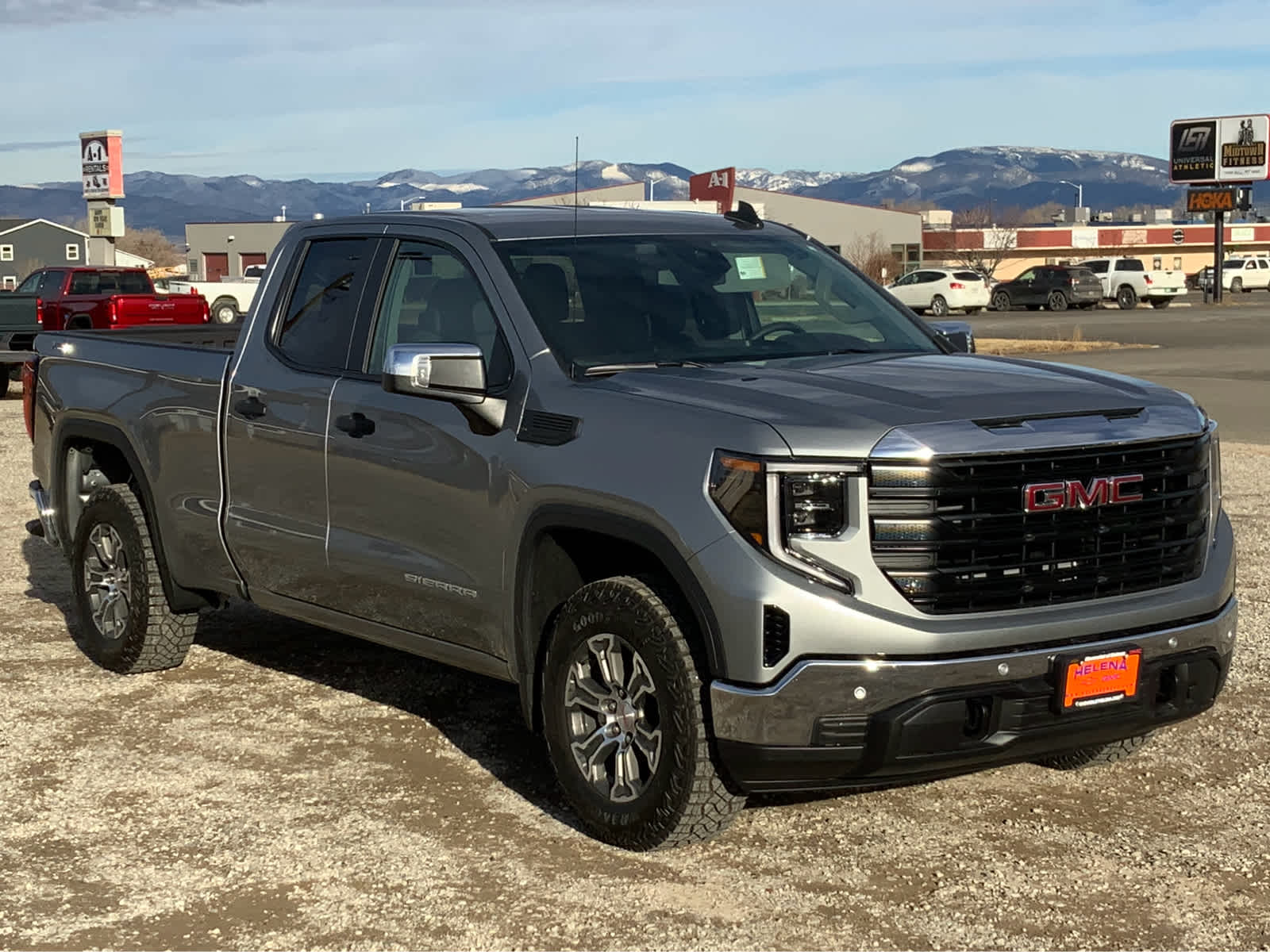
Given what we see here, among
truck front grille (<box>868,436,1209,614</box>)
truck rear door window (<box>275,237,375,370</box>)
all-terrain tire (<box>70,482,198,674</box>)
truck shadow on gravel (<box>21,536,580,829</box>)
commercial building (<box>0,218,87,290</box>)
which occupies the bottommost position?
truck shadow on gravel (<box>21,536,580,829</box>)

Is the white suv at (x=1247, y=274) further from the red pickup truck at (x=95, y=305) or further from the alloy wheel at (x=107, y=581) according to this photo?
the alloy wheel at (x=107, y=581)

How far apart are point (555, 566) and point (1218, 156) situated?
6458cm

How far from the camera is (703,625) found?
15.5 feet

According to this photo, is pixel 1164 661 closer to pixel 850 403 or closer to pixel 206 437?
pixel 850 403

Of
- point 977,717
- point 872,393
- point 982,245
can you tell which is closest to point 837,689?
point 977,717

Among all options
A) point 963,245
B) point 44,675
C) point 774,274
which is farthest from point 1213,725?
point 963,245

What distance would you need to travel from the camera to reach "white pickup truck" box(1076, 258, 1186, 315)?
59.5 m

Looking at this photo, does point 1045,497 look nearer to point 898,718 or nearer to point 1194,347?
point 898,718

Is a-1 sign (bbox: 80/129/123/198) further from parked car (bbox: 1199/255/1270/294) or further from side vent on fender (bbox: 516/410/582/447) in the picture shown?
side vent on fender (bbox: 516/410/582/447)

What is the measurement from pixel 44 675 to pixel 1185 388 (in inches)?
735

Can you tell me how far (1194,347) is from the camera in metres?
34.0

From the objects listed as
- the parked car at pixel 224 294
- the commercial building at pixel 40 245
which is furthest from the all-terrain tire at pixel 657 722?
the commercial building at pixel 40 245

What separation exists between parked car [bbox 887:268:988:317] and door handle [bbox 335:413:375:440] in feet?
167

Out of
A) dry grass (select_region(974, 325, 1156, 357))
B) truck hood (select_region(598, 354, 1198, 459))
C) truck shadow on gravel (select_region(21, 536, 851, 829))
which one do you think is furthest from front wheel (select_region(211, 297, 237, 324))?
truck hood (select_region(598, 354, 1198, 459))
